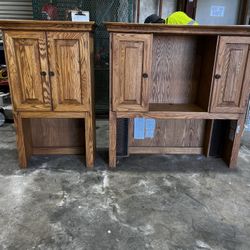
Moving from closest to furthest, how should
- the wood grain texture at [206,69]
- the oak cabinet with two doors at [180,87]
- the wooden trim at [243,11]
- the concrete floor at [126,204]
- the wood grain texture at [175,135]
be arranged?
the concrete floor at [126,204] < the oak cabinet with two doors at [180,87] < the wood grain texture at [206,69] < the wood grain texture at [175,135] < the wooden trim at [243,11]

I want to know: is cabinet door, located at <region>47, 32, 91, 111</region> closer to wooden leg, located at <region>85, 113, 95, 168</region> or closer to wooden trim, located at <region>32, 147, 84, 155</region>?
wooden leg, located at <region>85, 113, 95, 168</region>

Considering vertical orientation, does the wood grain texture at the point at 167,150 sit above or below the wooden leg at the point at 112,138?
below

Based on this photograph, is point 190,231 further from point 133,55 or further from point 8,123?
point 8,123

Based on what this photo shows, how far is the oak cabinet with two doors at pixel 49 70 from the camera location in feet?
6.43

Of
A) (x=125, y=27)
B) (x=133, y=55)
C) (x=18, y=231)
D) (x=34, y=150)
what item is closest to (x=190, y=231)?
(x=18, y=231)

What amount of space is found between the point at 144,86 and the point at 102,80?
1.81 metres

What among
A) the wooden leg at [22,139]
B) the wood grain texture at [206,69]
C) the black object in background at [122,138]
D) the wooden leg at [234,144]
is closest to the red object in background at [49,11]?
the wooden leg at [22,139]

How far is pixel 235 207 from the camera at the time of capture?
6.25 feet

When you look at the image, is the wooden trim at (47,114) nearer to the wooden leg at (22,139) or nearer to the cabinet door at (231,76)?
the wooden leg at (22,139)

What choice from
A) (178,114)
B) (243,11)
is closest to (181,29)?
(178,114)

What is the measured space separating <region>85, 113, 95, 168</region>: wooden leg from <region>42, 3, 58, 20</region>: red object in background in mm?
1901

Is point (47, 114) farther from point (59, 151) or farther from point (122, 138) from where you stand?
point (122, 138)

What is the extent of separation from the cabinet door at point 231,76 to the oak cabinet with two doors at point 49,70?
3.78ft

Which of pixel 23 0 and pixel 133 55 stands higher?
pixel 23 0
